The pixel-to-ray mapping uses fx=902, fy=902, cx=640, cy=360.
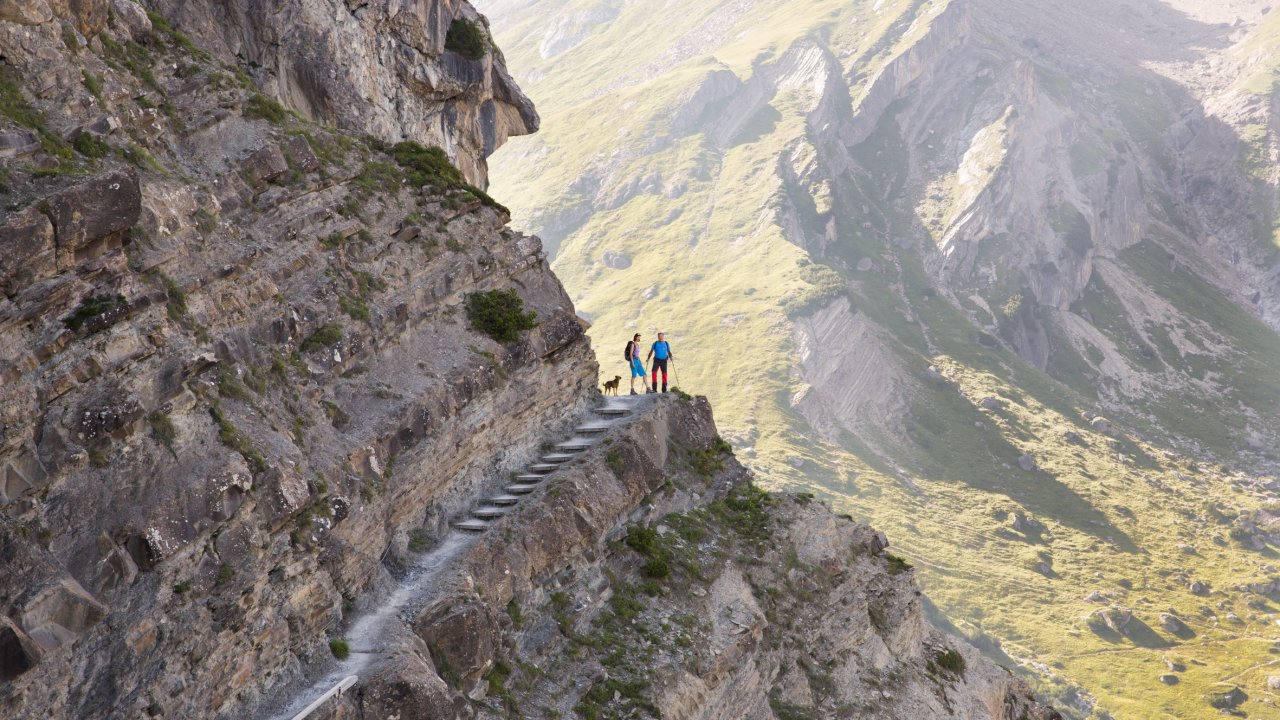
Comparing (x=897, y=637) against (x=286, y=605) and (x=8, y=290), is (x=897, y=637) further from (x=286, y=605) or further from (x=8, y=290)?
(x=8, y=290)

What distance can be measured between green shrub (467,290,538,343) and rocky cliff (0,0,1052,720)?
11cm

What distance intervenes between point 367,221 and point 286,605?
13.9m

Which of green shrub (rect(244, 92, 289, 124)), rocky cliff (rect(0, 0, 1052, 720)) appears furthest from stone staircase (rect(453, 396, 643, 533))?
green shrub (rect(244, 92, 289, 124))

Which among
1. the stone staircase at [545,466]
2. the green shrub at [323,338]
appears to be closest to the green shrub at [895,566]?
the stone staircase at [545,466]

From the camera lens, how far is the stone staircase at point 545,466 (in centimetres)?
3103

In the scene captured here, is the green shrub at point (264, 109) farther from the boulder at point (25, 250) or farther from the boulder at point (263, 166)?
the boulder at point (25, 250)

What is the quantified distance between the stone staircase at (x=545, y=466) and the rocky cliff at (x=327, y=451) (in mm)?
350

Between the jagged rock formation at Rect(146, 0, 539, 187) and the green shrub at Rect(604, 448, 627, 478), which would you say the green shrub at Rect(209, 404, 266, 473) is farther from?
the jagged rock formation at Rect(146, 0, 539, 187)

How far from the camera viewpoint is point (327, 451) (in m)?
26.2

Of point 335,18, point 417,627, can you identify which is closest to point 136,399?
point 417,627

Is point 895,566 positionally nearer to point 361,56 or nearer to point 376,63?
point 376,63

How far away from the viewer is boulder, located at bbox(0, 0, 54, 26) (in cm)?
2253

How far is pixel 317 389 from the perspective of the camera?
2722 centimetres

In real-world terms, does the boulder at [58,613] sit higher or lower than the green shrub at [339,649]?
higher
